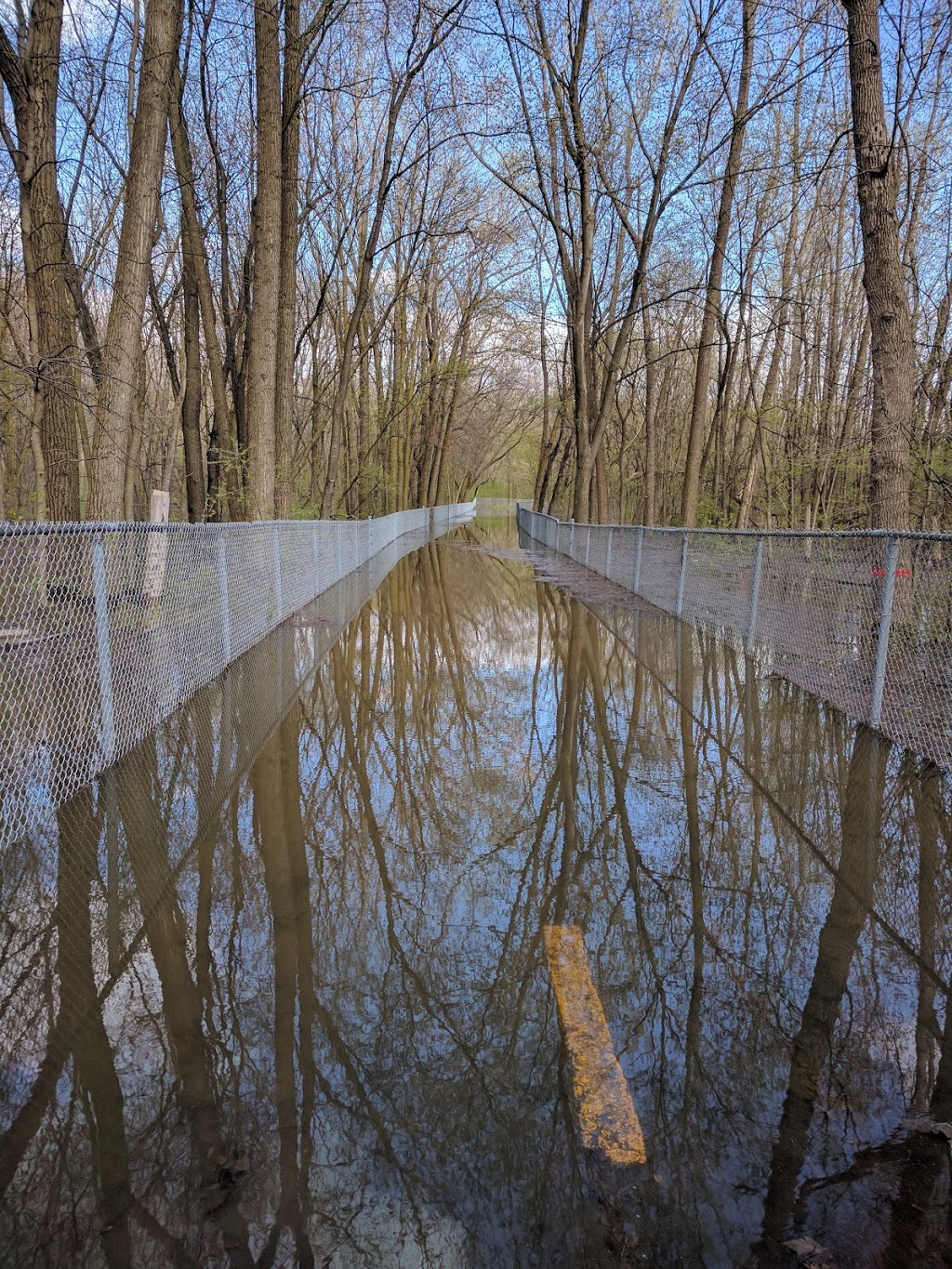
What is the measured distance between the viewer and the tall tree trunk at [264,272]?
1291cm

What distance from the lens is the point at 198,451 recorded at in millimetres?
18516

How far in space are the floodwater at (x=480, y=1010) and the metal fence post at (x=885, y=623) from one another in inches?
32.3

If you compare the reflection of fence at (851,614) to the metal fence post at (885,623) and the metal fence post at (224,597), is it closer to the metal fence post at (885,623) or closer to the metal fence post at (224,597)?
the metal fence post at (885,623)

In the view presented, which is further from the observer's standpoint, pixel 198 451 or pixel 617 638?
pixel 198 451

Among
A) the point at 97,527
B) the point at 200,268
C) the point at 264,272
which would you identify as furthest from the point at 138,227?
the point at 200,268

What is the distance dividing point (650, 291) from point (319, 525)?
58.7 feet

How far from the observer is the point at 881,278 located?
28.1ft

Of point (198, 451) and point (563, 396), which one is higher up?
point (563, 396)

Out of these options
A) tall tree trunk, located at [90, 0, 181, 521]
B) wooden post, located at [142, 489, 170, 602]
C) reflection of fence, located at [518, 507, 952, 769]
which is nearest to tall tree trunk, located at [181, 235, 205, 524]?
tall tree trunk, located at [90, 0, 181, 521]

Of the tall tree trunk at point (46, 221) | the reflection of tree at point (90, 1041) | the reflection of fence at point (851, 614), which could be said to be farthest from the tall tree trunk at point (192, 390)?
the reflection of tree at point (90, 1041)

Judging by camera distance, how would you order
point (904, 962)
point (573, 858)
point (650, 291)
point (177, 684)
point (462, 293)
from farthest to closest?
point (462, 293), point (650, 291), point (177, 684), point (573, 858), point (904, 962)

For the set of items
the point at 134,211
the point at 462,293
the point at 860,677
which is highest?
the point at 462,293

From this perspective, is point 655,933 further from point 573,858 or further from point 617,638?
Result: point 617,638

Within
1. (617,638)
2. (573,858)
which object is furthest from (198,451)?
(573,858)
